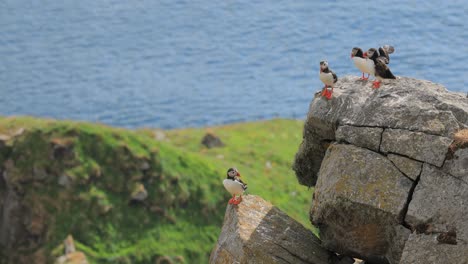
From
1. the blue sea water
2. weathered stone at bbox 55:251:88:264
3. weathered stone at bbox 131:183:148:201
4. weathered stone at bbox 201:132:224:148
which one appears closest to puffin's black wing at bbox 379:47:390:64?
weathered stone at bbox 55:251:88:264

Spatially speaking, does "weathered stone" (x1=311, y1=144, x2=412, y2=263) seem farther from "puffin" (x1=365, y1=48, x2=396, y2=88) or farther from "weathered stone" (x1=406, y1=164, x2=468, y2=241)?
"puffin" (x1=365, y1=48, x2=396, y2=88)

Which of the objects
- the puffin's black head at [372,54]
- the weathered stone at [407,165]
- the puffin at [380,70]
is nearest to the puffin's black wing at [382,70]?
the puffin at [380,70]

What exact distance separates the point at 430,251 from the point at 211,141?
197ft

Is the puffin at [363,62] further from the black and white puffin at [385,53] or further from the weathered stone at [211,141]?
the weathered stone at [211,141]

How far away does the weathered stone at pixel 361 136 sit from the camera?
30.1 m

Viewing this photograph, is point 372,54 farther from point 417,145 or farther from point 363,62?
point 417,145

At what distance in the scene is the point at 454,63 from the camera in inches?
4390

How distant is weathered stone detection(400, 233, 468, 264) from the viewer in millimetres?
26984

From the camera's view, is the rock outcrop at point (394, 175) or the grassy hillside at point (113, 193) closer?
the rock outcrop at point (394, 175)

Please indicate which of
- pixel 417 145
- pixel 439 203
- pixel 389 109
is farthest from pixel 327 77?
pixel 439 203

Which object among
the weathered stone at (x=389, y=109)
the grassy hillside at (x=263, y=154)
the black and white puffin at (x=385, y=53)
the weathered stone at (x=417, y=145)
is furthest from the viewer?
the grassy hillside at (x=263, y=154)

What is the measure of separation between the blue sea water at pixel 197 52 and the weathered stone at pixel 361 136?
3281 inches

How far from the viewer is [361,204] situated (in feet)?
96.4

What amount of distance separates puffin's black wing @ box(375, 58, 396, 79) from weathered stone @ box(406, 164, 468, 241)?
4321 millimetres
